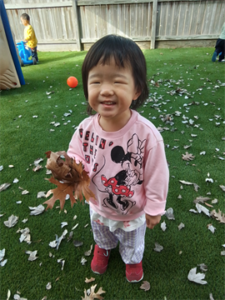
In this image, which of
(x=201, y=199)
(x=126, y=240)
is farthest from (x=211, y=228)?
(x=126, y=240)

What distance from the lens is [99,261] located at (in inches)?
74.7

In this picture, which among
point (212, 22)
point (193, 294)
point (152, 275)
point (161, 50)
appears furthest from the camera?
point (161, 50)

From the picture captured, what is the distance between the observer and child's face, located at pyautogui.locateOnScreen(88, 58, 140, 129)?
1017mm

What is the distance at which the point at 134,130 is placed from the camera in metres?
1.19

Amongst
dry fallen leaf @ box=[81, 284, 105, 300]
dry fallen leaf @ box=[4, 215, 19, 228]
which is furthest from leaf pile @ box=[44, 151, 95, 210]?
dry fallen leaf @ box=[4, 215, 19, 228]

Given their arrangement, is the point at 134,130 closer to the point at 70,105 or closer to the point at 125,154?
the point at 125,154

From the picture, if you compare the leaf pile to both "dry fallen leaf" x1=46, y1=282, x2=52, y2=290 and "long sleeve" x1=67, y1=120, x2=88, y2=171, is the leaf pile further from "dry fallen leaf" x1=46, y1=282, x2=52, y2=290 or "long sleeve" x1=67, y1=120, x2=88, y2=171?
"dry fallen leaf" x1=46, y1=282, x2=52, y2=290

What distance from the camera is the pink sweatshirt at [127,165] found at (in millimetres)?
1178

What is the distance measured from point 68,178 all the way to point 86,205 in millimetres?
1445

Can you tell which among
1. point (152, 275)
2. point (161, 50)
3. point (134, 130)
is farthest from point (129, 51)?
point (161, 50)

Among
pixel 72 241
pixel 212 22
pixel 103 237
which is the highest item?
pixel 212 22

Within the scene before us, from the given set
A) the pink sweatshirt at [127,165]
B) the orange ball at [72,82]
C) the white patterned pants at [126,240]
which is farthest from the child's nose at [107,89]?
the orange ball at [72,82]

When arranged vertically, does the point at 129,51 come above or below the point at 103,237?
above

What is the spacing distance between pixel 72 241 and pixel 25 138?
2.47 meters
